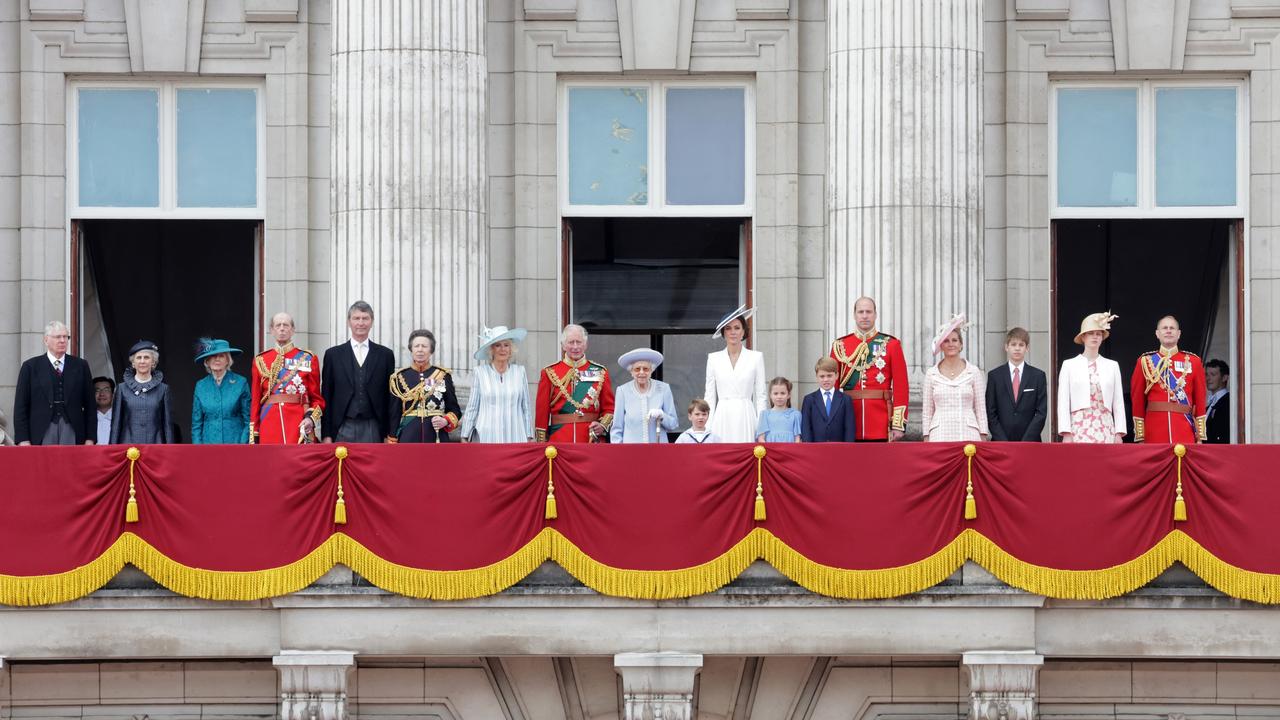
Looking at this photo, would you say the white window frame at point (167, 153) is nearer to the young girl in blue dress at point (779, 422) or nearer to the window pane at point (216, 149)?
the window pane at point (216, 149)

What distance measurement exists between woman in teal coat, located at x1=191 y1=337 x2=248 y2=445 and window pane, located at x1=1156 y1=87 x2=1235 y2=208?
10958 mm

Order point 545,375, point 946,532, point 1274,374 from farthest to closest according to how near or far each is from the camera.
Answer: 1. point 1274,374
2. point 545,375
3. point 946,532

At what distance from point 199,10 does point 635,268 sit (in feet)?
19.2

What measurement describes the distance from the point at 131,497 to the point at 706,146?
8.77 metres

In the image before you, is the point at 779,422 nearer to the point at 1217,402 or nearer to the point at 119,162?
the point at 1217,402

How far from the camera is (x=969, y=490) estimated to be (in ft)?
68.3

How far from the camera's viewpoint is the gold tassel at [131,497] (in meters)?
20.8

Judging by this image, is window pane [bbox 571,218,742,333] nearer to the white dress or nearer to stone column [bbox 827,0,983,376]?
stone column [bbox 827,0,983,376]

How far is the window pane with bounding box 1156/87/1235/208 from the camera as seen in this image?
26.5 meters

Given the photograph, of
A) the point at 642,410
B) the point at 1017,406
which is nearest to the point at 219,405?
the point at 642,410

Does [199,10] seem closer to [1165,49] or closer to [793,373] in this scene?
[793,373]

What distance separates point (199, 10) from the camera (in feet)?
86.9

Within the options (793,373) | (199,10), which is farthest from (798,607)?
(199,10)

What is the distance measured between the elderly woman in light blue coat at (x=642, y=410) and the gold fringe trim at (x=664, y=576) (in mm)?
1696
